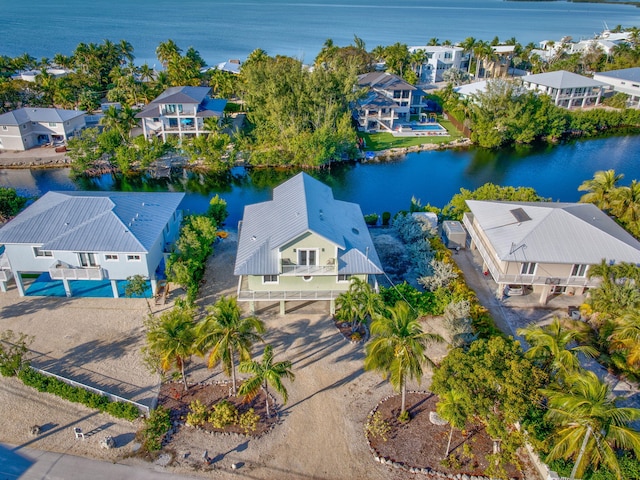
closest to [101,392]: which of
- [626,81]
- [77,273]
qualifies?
[77,273]

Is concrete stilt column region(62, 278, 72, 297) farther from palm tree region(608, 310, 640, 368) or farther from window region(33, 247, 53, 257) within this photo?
palm tree region(608, 310, 640, 368)

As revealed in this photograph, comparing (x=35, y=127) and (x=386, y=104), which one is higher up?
(x=386, y=104)

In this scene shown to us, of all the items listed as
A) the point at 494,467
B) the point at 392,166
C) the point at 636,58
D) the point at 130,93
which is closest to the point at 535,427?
the point at 494,467

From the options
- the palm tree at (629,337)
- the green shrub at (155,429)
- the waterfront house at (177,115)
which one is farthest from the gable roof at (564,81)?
the green shrub at (155,429)

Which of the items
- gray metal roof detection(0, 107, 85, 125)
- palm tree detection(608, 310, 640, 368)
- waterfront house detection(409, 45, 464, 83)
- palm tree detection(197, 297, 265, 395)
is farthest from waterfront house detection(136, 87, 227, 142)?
waterfront house detection(409, 45, 464, 83)

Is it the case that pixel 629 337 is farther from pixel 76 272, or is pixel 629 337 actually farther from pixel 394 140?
pixel 394 140

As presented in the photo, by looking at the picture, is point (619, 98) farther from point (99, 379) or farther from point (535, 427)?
point (99, 379)

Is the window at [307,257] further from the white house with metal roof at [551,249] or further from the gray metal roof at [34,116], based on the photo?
the gray metal roof at [34,116]
